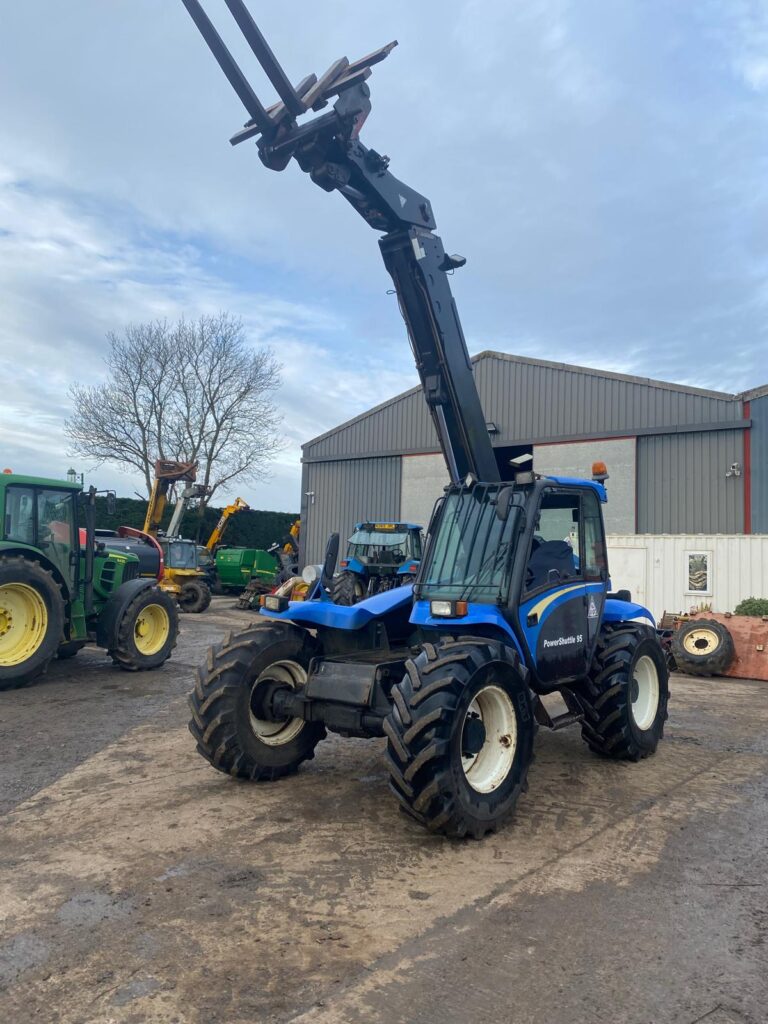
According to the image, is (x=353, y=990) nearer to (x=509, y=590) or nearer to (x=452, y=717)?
(x=452, y=717)

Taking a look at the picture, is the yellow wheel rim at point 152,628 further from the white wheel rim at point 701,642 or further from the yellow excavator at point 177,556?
the yellow excavator at point 177,556

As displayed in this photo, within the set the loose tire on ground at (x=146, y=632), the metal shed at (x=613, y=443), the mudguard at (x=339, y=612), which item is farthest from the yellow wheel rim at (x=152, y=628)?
the metal shed at (x=613, y=443)

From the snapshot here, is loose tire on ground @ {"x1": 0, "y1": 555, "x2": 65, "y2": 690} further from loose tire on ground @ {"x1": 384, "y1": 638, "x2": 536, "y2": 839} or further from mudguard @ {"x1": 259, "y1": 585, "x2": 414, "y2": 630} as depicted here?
loose tire on ground @ {"x1": 384, "y1": 638, "x2": 536, "y2": 839}

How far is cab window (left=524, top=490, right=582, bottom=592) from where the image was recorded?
5.71 m

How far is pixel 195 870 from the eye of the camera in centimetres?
421

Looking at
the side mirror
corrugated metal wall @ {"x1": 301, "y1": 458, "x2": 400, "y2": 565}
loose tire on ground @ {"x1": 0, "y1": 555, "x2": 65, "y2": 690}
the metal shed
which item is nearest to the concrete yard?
the side mirror

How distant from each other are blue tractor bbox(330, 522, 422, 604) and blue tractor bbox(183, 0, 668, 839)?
911 centimetres

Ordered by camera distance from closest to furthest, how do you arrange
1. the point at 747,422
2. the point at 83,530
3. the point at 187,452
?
1. the point at 83,530
2. the point at 747,422
3. the point at 187,452

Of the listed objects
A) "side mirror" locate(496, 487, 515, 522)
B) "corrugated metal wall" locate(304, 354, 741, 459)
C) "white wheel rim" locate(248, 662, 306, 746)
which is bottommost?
"white wheel rim" locate(248, 662, 306, 746)

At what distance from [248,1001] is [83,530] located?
8.48 metres

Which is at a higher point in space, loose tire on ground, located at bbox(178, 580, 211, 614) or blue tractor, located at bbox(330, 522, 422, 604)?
blue tractor, located at bbox(330, 522, 422, 604)

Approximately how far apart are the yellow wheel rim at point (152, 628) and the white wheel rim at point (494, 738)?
7290 millimetres

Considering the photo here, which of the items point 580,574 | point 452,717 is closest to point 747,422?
point 580,574

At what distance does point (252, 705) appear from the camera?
5594mm
